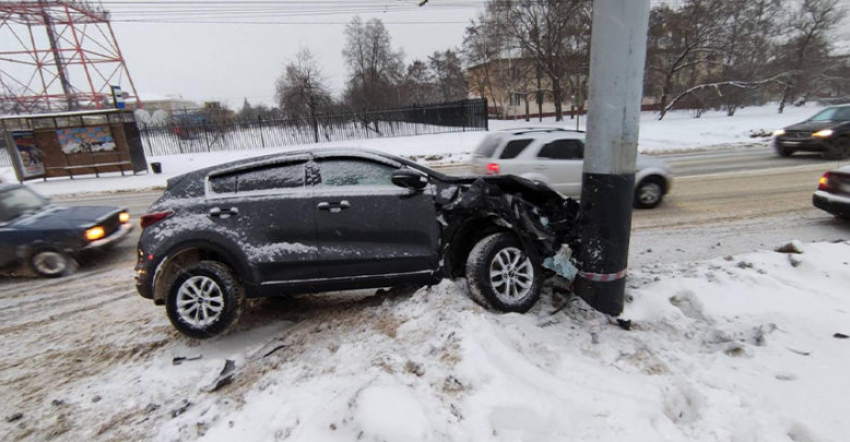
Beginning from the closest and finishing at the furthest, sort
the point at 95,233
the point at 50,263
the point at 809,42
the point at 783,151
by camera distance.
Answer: the point at 50,263 < the point at 95,233 < the point at 783,151 < the point at 809,42

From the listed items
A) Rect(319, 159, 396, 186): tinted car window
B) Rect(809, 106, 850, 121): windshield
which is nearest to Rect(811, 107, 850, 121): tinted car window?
Rect(809, 106, 850, 121): windshield

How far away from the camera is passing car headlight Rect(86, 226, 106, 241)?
6555mm

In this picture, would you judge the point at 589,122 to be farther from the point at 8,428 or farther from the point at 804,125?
the point at 804,125

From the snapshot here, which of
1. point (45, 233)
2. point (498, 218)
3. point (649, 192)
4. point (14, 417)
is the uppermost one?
point (498, 218)

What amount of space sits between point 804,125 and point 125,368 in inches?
751

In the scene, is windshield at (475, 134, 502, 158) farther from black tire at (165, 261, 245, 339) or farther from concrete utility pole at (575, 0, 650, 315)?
black tire at (165, 261, 245, 339)

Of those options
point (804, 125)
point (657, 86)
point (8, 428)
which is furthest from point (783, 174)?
point (657, 86)

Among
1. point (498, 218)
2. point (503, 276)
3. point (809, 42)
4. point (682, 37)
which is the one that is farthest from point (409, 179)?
point (809, 42)

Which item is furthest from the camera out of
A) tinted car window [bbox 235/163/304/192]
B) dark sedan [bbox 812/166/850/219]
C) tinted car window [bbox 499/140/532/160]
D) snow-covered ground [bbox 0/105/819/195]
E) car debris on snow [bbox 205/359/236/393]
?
snow-covered ground [bbox 0/105/819/195]

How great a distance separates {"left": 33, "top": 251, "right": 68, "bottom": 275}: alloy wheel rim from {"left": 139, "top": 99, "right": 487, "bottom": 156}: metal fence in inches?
821

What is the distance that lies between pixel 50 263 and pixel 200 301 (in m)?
4.30

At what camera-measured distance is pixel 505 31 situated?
36688 mm

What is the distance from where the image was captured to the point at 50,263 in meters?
6.41

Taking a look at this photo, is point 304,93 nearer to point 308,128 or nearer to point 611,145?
point 308,128
